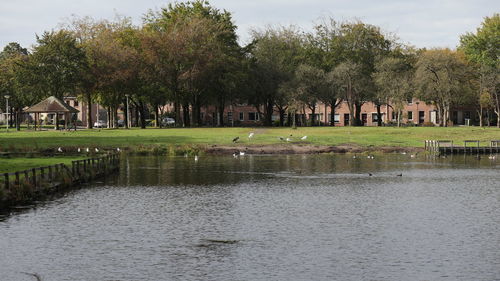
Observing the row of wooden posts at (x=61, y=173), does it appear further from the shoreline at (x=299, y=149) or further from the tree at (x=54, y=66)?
the tree at (x=54, y=66)

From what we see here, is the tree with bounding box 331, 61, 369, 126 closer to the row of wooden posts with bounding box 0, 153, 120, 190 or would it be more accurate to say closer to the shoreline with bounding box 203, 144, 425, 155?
the shoreline with bounding box 203, 144, 425, 155

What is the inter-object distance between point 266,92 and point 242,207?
100 m

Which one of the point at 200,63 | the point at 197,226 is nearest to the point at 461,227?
the point at 197,226

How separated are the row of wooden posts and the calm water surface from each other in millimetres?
1765

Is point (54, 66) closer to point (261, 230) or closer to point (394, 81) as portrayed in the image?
point (394, 81)

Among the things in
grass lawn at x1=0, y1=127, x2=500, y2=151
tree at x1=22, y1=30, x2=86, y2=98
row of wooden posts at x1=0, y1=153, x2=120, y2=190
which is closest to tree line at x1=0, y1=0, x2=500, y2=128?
tree at x1=22, y1=30, x2=86, y2=98

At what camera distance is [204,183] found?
51094mm

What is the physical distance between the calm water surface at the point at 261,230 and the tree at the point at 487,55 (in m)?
82.2

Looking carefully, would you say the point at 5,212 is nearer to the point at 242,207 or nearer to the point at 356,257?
the point at 242,207

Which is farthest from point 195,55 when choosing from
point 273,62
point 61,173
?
point 61,173

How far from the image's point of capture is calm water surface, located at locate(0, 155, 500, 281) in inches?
917

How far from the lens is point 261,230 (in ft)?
100

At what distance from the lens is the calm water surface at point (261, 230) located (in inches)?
917

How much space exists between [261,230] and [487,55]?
401 feet
